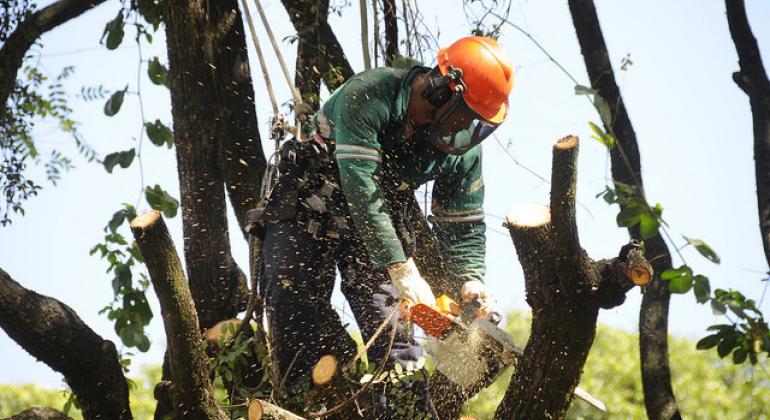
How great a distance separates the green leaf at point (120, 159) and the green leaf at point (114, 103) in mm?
200

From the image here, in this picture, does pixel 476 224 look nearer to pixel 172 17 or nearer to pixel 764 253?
pixel 764 253

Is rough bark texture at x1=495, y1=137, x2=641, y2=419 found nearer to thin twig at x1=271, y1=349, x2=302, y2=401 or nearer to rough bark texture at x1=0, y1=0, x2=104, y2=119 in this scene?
thin twig at x1=271, y1=349, x2=302, y2=401

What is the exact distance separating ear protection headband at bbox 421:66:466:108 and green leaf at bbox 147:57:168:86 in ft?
5.49

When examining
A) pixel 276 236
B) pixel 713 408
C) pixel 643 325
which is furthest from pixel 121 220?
pixel 713 408

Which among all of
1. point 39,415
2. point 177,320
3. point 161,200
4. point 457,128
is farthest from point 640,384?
point 177,320

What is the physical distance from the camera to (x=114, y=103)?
421 cm

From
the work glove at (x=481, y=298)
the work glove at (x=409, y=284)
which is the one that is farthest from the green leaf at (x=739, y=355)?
the work glove at (x=409, y=284)

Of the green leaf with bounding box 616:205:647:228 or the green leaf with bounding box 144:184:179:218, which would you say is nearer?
the green leaf with bounding box 616:205:647:228

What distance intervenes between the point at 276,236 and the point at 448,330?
0.75m

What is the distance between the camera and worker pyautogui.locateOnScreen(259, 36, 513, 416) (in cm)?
300

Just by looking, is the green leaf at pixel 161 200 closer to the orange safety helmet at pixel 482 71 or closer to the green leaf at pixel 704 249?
the orange safety helmet at pixel 482 71

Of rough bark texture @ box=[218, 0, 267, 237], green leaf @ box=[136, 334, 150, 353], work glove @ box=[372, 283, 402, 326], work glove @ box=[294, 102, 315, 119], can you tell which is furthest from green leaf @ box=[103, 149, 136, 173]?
work glove @ box=[372, 283, 402, 326]

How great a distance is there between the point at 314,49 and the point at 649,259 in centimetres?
188

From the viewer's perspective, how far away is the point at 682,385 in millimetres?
6086
